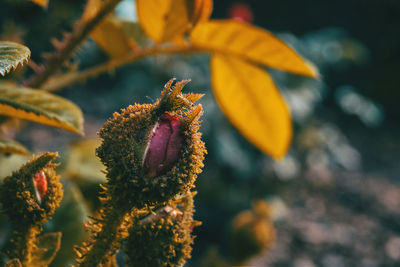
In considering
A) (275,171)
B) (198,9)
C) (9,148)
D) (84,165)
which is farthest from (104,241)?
(275,171)

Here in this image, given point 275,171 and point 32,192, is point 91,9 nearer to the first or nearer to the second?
point 32,192

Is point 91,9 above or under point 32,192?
above

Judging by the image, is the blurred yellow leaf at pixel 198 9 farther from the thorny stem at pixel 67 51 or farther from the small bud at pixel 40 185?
the small bud at pixel 40 185

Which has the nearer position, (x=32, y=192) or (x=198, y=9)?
(x=32, y=192)

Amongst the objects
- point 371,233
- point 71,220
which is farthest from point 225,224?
point 71,220

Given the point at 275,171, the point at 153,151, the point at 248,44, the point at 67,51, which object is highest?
the point at 275,171

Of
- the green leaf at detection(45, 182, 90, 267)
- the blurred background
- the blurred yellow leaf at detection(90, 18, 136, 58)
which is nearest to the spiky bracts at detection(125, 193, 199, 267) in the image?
the green leaf at detection(45, 182, 90, 267)
